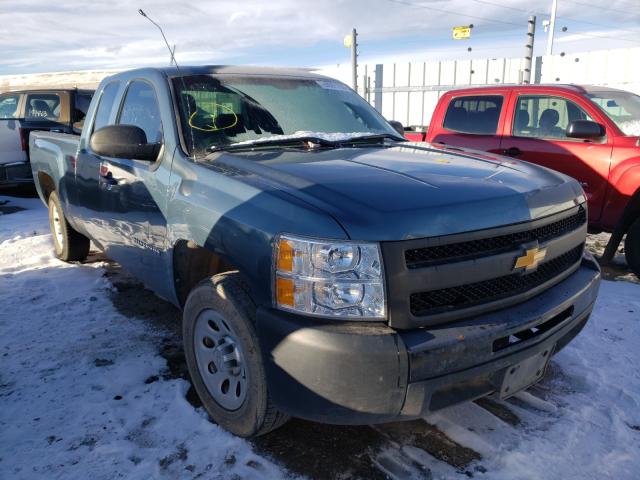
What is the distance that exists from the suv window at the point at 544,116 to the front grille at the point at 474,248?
380cm

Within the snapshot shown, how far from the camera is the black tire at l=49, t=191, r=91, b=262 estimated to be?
17.4ft

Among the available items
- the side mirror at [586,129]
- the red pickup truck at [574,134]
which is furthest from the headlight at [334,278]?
the side mirror at [586,129]

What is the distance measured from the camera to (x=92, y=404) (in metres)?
2.98

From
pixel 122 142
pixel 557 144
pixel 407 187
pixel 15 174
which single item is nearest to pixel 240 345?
pixel 407 187

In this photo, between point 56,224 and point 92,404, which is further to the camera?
point 56,224

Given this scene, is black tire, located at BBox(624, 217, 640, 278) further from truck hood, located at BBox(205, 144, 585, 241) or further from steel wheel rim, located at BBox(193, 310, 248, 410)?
steel wheel rim, located at BBox(193, 310, 248, 410)

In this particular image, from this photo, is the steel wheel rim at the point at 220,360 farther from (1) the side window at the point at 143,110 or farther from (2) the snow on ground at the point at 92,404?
(1) the side window at the point at 143,110

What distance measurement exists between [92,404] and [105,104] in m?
2.39

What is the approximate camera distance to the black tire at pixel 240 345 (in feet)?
7.64

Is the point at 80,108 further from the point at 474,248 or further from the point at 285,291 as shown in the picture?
the point at 474,248

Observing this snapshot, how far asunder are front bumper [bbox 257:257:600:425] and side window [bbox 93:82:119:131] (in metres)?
2.71

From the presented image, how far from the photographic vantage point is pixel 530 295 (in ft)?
8.11

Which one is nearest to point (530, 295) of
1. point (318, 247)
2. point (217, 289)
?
point (318, 247)

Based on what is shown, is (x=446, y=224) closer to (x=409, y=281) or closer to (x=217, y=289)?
(x=409, y=281)
